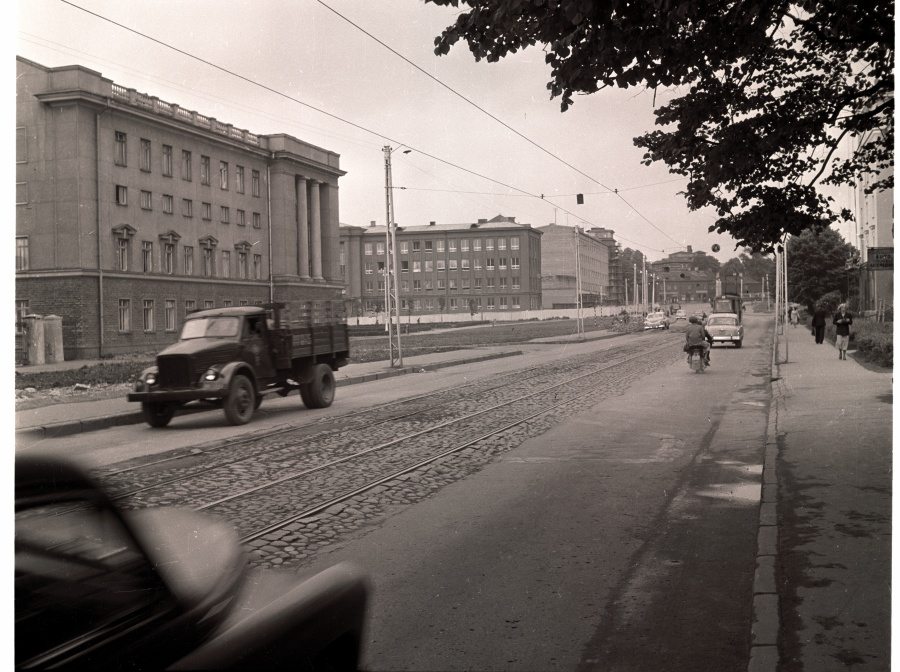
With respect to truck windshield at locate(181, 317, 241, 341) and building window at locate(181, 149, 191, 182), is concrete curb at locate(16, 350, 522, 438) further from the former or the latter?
building window at locate(181, 149, 191, 182)

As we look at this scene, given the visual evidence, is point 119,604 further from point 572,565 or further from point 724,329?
point 724,329

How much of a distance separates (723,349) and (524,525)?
30.1 meters

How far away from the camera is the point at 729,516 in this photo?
238 inches

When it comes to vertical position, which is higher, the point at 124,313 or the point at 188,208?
the point at 188,208

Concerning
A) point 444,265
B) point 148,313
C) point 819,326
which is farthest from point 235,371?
point 819,326

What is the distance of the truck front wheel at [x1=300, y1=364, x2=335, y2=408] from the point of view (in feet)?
44.3

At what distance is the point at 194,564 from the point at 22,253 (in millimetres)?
2027

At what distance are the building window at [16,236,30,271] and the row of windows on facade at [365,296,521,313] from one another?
2.74 m

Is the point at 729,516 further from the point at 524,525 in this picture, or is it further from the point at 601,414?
the point at 601,414

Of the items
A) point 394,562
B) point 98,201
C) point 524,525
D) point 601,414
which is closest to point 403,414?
point 601,414

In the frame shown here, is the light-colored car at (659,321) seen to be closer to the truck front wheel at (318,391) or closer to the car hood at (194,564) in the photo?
the truck front wheel at (318,391)

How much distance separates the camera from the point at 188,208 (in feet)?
14.6

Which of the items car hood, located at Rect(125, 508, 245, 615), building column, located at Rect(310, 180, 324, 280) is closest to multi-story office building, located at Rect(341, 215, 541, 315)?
building column, located at Rect(310, 180, 324, 280)

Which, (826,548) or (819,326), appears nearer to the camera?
(826,548)
